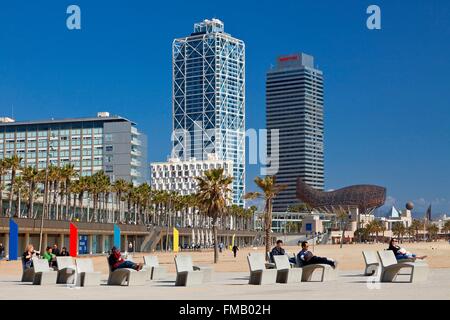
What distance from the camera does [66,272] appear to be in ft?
72.0

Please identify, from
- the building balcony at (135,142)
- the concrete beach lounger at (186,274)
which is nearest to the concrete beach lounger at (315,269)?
the concrete beach lounger at (186,274)

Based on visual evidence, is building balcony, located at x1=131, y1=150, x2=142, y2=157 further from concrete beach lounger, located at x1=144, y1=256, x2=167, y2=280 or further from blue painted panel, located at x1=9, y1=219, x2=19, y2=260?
concrete beach lounger, located at x1=144, y1=256, x2=167, y2=280

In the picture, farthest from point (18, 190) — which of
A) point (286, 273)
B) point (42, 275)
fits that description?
point (286, 273)

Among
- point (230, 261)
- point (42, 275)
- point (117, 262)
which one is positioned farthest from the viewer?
point (230, 261)

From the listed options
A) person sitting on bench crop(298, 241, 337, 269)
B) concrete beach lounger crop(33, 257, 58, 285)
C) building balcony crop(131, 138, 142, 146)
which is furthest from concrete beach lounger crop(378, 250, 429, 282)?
building balcony crop(131, 138, 142, 146)

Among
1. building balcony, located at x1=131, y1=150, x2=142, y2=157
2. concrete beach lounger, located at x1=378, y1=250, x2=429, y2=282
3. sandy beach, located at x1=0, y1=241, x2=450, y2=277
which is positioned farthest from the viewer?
building balcony, located at x1=131, y1=150, x2=142, y2=157

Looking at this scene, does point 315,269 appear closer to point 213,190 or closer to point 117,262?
point 117,262

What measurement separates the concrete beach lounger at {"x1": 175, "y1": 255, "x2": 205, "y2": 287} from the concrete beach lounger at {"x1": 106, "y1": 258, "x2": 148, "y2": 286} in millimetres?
1039

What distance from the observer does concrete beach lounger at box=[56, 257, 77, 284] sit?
71.5 feet

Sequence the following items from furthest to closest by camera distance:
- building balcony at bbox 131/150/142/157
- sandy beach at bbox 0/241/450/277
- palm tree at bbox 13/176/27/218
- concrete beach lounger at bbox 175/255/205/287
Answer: building balcony at bbox 131/150/142/157 → palm tree at bbox 13/176/27/218 → sandy beach at bbox 0/241/450/277 → concrete beach lounger at bbox 175/255/205/287

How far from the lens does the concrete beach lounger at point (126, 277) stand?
66.1ft

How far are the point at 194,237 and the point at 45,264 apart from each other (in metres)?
113

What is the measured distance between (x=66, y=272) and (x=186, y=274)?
404 centimetres

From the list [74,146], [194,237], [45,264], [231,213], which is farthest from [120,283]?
[74,146]
